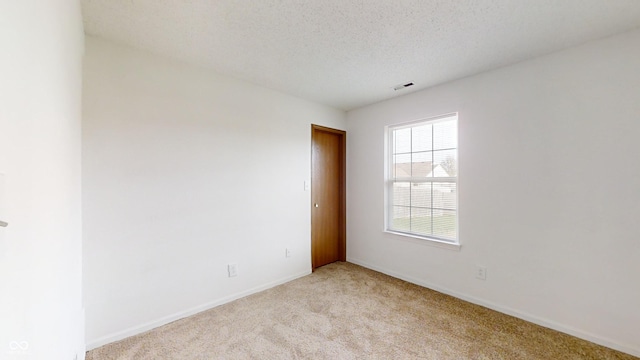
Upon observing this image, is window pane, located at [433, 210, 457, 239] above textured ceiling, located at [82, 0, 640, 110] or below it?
below

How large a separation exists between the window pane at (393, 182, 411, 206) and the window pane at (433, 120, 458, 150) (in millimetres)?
622

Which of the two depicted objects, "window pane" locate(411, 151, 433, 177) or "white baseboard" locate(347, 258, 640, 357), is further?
"window pane" locate(411, 151, 433, 177)

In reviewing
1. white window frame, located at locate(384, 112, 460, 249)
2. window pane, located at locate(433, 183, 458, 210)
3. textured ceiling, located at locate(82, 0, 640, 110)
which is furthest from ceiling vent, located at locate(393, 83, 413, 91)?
window pane, located at locate(433, 183, 458, 210)

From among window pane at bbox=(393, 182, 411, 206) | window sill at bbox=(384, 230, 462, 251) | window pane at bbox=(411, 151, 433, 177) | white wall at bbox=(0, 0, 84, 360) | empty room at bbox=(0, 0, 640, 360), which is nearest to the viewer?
white wall at bbox=(0, 0, 84, 360)

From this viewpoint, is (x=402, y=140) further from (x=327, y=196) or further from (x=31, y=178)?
(x=31, y=178)

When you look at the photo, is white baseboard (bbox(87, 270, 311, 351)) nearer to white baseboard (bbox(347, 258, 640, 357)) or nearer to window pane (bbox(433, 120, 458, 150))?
white baseboard (bbox(347, 258, 640, 357))

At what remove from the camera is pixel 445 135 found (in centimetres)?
295

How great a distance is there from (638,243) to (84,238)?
13.5ft

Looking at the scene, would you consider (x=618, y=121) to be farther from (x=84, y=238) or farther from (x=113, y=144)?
(x=84, y=238)

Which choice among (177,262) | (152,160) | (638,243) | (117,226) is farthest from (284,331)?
(638,243)

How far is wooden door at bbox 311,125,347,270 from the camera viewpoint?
3.64m

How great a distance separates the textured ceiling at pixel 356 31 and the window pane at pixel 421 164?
96 centimetres

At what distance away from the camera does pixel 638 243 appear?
6.07 ft

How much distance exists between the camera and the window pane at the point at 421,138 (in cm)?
312
